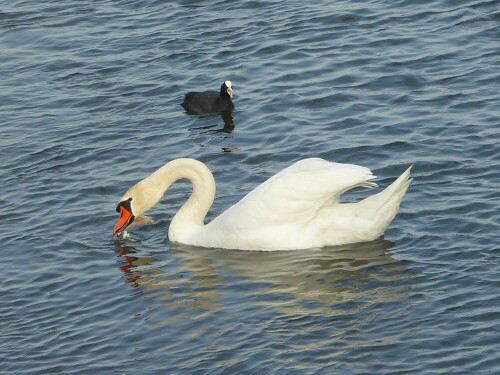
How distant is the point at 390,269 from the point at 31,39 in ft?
34.7

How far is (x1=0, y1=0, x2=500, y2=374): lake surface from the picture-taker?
10.1 meters

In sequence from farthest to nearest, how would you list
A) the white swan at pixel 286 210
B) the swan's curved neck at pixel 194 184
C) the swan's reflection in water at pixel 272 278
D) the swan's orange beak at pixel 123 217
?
the swan's curved neck at pixel 194 184
the swan's orange beak at pixel 123 217
the white swan at pixel 286 210
the swan's reflection in water at pixel 272 278

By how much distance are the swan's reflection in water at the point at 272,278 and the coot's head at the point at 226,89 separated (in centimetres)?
428

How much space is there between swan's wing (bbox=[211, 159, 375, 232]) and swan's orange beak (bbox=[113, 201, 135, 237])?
1123 millimetres

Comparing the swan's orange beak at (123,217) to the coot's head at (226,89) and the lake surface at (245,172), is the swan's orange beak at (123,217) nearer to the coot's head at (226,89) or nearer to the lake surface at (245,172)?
the lake surface at (245,172)

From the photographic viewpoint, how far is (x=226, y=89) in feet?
54.7

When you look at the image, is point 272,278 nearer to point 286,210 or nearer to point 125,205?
point 286,210

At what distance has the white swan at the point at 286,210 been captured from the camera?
11.7 metres

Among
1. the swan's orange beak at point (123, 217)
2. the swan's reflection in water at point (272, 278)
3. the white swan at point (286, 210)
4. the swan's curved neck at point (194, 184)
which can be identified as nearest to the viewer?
the swan's reflection in water at point (272, 278)

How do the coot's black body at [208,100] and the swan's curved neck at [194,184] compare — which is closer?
the swan's curved neck at [194,184]

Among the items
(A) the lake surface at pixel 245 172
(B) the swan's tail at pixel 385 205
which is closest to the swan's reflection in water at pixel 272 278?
(A) the lake surface at pixel 245 172

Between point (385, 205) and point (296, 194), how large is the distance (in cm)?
84

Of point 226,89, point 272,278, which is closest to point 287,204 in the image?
point 272,278

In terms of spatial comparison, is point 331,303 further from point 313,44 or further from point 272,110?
point 313,44
